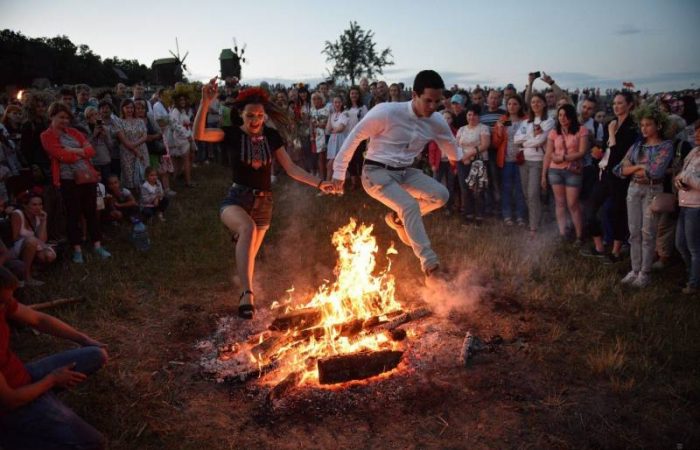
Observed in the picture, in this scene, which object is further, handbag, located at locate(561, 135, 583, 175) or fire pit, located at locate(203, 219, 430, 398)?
handbag, located at locate(561, 135, 583, 175)

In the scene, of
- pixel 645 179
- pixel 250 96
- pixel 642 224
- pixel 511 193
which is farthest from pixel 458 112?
pixel 250 96

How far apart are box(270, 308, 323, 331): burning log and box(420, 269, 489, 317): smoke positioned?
4.61ft

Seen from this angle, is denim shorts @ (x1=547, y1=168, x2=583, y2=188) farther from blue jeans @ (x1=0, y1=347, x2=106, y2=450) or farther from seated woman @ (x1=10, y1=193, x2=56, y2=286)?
seated woman @ (x1=10, y1=193, x2=56, y2=286)

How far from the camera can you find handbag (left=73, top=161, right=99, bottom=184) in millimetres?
7383

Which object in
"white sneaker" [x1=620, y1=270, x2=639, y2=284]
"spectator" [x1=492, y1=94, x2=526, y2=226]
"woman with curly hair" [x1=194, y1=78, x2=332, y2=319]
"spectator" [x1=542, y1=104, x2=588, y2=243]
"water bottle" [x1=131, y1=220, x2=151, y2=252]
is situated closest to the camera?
"woman with curly hair" [x1=194, y1=78, x2=332, y2=319]

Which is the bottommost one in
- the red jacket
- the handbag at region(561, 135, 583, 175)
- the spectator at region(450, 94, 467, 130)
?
the handbag at region(561, 135, 583, 175)

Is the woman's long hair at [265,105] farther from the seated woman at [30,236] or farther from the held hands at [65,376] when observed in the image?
the seated woman at [30,236]

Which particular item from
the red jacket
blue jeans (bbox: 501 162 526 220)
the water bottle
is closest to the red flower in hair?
the red jacket

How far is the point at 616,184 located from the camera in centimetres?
721

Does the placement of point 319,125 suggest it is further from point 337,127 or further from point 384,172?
point 384,172

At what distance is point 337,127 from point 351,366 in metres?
7.42

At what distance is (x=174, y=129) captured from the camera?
12195mm

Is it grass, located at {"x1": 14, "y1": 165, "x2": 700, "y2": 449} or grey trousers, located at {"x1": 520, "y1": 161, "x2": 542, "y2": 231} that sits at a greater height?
grey trousers, located at {"x1": 520, "y1": 161, "x2": 542, "y2": 231}

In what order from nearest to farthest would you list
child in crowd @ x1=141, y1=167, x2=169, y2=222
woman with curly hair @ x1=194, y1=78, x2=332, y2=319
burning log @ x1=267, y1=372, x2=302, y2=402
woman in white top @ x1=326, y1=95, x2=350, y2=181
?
burning log @ x1=267, y1=372, x2=302, y2=402, woman with curly hair @ x1=194, y1=78, x2=332, y2=319, child in crowd @ x1=141, y1=167, x2=169, y2=222, woman in white top @ x1=326, y1=95, x2=350, y2=181
